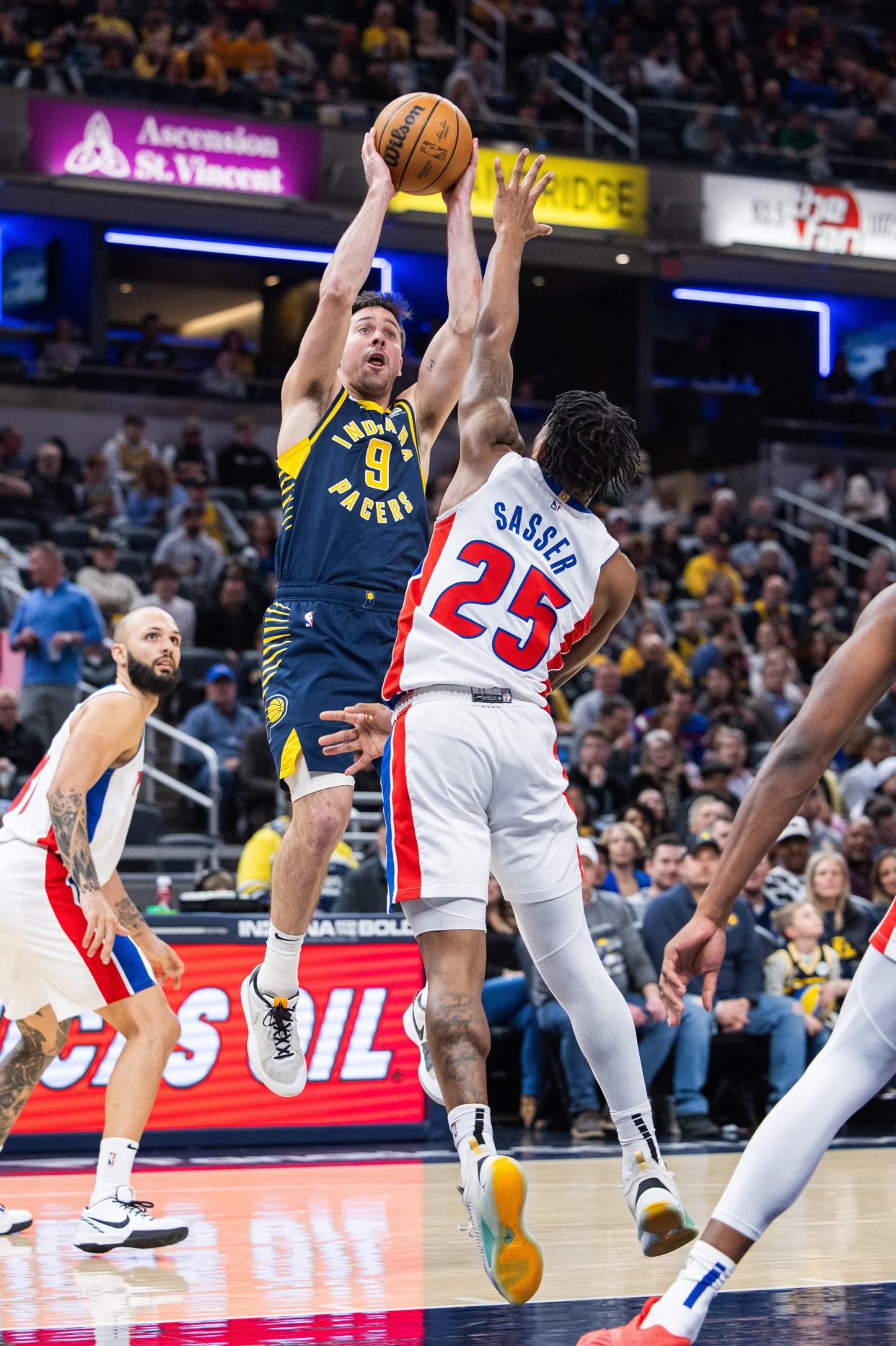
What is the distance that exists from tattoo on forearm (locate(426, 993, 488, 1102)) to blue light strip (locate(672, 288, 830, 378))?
2517 centimetres

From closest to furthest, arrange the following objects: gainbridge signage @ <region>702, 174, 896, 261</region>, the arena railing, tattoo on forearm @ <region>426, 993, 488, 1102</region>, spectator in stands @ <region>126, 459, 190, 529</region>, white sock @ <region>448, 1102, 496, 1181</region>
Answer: white sock @ <region>448, 1102, 496, 1181</region> → tattoo on forearm @ <region>426, 993, 488, 1102</region> → spectator in stands @ <region>126, 459, 190, 529</region> → the arena railing → gainbridge signage @ <region>702, 174, 896, 261</region>

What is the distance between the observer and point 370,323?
608 centimetres

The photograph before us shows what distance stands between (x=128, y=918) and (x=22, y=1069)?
0.67 meters

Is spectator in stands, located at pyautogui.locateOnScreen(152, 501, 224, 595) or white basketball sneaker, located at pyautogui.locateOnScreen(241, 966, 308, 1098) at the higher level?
spectator in stands, located at pyautogui.locateOnScreen(152, 501, 224, 595)

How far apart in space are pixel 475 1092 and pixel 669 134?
2028cm

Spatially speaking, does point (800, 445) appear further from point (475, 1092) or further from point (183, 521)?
point (475, 1092)

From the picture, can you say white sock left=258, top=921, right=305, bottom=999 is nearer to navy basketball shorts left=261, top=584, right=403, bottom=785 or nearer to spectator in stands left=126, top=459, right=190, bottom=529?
navy basketball shorts left=261, top=584, right=403, bottom=785

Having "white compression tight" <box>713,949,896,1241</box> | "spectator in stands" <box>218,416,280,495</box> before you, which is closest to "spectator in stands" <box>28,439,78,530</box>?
"spectator in stands" <box>218,416,280,495</box>

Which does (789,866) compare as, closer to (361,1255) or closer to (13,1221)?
(361,1255)

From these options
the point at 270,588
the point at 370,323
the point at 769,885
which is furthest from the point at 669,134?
the point at 370,323

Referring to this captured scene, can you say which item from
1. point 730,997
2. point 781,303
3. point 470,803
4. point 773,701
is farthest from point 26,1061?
point 781,303

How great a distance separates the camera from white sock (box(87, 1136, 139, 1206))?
6.23 meters

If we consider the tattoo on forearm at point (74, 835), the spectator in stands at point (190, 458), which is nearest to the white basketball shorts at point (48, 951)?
the tattoo on forearm at point (74, 835)

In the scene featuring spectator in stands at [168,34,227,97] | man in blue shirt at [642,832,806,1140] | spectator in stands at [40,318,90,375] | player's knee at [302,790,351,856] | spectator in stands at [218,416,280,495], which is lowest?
man in blue shirt at [642,832,806,1140]
